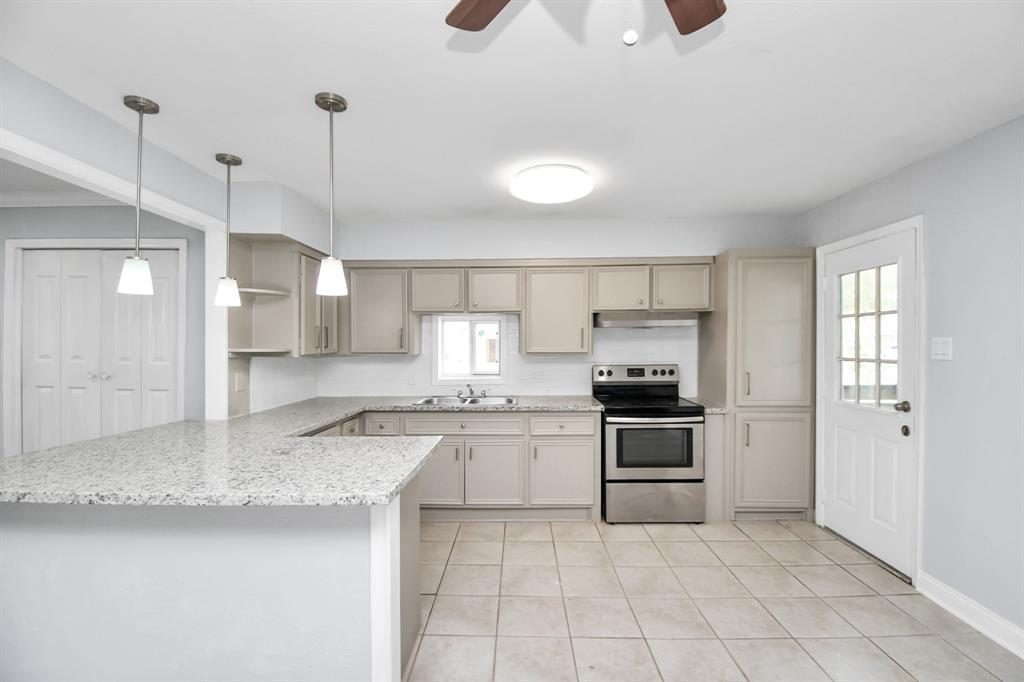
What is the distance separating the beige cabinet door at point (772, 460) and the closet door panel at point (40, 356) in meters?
4.81

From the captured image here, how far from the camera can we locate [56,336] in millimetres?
3125

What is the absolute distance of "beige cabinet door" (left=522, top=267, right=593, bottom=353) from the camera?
3.75 meters

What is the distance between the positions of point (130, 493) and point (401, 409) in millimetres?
2144

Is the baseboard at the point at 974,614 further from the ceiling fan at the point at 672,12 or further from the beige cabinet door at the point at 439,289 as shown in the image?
the beige cabinet door at the point at 439,289

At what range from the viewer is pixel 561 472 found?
11.5 feet

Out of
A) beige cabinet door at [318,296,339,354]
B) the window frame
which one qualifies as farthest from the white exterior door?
beige cabinet door at [318,296,339,354]

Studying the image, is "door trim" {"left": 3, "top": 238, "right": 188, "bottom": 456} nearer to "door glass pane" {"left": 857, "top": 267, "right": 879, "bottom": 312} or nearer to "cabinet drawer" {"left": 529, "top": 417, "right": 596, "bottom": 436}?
"cabinet drawer" {"left": 529, "top": 417, "right": 596, "bottom": 436}

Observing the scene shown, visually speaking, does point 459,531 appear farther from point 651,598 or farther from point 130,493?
point 130,493

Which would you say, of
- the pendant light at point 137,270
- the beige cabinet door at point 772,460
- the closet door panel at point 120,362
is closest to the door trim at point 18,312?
the closet door panel at point 120,362

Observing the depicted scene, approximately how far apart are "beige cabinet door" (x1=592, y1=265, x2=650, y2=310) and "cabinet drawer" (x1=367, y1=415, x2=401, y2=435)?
71.8 inches

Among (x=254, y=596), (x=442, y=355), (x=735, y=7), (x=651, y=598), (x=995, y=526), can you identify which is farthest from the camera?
(x=442, y=355)

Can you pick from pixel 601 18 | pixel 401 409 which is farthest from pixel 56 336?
pixel 601 18

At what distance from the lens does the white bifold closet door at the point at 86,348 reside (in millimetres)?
3111

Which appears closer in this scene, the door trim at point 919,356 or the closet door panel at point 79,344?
the door trim at point 919,356
